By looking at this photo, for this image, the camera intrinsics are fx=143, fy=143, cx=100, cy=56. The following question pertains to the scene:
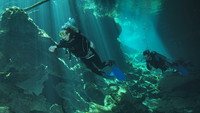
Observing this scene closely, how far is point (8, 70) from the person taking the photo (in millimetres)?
7223

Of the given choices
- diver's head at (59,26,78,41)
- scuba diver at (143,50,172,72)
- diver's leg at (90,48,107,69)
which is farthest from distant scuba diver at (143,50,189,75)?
diver's head at (59,26,78,41)

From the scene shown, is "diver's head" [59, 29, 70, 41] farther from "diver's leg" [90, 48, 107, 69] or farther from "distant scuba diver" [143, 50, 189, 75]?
"distant scuba diver" [143, 50, 189, 75]

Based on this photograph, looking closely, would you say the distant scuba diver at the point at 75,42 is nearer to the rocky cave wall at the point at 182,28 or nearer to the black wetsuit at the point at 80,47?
the black wetsuit at the point at 80,47

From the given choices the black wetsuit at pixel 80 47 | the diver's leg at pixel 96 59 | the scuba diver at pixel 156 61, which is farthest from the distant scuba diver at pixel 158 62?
Answer: the black wetsuit at pixel 80 47

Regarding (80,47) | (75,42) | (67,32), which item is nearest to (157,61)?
(80,47)

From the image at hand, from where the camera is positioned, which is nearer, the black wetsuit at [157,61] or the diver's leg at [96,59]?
the diver's leg at [96,59]

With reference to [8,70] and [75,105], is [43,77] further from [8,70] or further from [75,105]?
[75,105]

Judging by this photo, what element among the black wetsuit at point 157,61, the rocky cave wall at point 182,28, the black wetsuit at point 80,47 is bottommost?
the black wetsuit at point 80,47

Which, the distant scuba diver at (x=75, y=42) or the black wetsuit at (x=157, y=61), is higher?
the black wetsuit at (x=157, y=61)

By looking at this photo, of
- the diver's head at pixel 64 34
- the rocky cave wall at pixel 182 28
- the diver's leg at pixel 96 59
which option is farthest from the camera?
the rocky cave wall at pixel 182 28

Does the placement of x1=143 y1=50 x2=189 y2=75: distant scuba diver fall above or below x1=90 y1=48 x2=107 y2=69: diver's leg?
above

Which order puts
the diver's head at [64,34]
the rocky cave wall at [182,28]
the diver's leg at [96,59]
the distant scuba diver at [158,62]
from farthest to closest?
the rocky cave wall at [182,28] < the distant scuba diver at [158,62] < the diver's leg at [96,59] < the diver's head at [64,34]

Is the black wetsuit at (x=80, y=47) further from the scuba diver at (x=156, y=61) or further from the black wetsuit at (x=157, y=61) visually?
the black wetsuit at (x=157, y=61)

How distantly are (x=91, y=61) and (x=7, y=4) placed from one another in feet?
68.1
